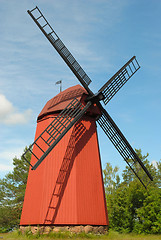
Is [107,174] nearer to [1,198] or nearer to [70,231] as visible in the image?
[1,198]

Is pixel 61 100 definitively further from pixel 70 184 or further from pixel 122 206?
pixel 122 206

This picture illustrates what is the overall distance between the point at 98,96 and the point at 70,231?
7.73 m

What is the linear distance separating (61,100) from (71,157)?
3.99 metres

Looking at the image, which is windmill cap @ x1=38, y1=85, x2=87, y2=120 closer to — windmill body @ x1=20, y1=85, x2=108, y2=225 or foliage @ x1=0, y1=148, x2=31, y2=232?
windmill body @ x1=20, y1=85, x2=108, y2=225

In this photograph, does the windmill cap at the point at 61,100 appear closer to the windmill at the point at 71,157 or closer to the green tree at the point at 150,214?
the windmill at the point at 71,157

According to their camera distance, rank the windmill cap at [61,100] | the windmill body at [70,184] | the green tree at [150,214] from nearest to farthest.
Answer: the windmill body at [70,184]
the windmill cap at [61,100]
the green tree at [150,214]

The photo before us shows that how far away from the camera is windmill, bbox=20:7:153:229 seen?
12.6m

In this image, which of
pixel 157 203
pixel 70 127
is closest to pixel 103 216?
pixel 70 127

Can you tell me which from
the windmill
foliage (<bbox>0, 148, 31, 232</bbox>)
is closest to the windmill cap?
the windmill

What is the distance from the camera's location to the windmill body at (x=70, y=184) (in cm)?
1249

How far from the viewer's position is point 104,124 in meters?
15.7

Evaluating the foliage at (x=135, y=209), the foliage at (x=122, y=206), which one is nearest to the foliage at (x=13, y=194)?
the foliage at (x=122, y=206)

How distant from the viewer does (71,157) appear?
1362cm

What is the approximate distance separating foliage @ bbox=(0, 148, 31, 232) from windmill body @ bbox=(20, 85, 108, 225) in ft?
39.9
